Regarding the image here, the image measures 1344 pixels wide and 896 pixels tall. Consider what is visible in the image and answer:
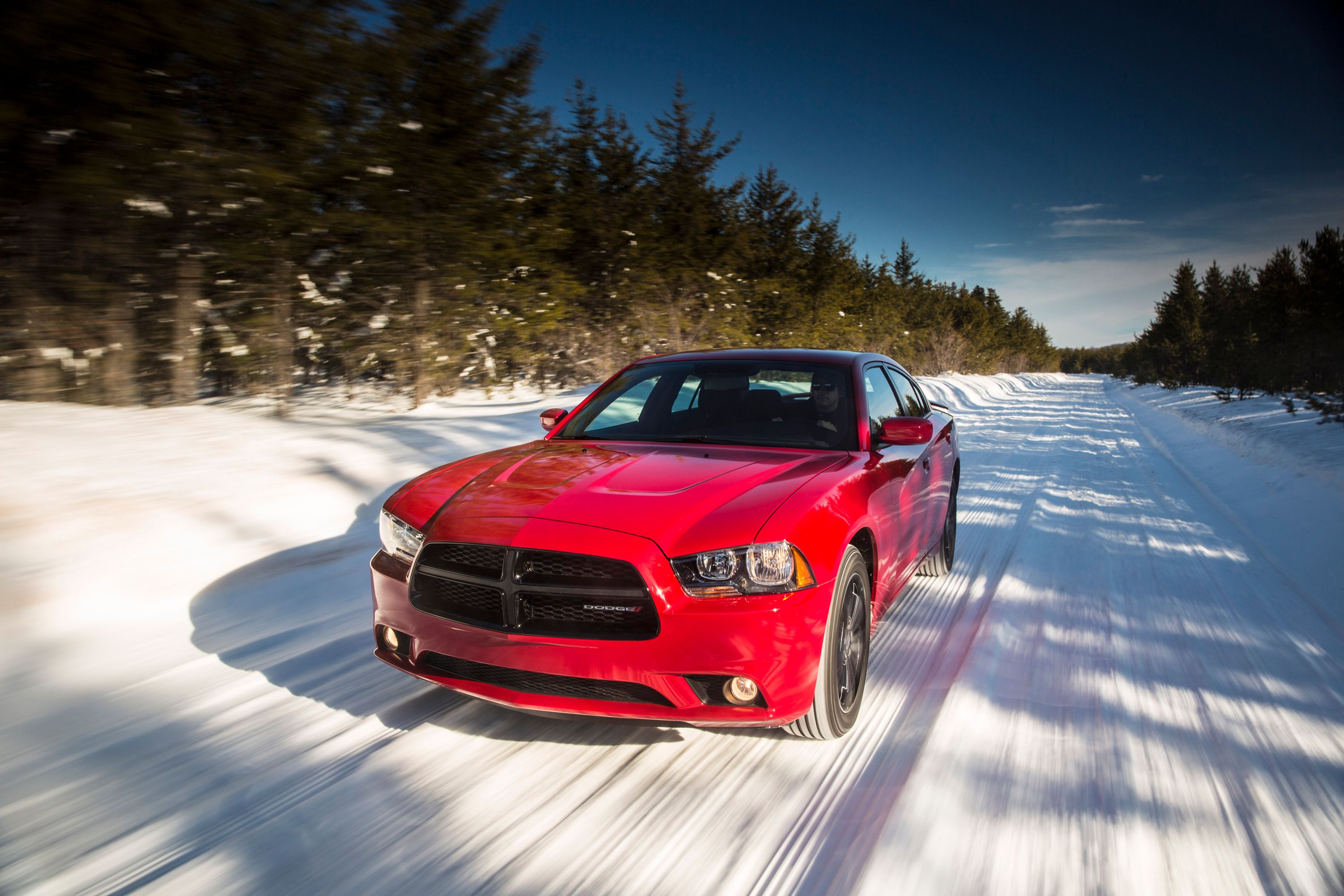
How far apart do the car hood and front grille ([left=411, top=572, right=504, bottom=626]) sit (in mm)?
183

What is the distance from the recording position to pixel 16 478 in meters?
4.33

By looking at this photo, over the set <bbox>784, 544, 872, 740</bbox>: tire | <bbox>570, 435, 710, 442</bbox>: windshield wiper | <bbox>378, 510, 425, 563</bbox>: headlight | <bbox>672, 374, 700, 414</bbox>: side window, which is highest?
<bbox>672, 374, 700, 414</bbox>: side window

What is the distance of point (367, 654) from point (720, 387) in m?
2.22

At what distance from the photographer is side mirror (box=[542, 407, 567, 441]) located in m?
4.24

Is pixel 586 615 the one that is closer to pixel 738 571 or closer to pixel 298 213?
pixel 738 571

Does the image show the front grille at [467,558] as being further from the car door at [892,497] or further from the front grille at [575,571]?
the car door at [892,497]

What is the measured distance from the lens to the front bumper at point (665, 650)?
242 cm

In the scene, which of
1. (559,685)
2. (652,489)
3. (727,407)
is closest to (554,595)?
(559,685)

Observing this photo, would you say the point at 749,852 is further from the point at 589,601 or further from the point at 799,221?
A: the point at 799,221

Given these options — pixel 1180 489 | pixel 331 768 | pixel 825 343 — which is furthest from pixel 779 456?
pixel 825 343

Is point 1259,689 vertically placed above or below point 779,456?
below

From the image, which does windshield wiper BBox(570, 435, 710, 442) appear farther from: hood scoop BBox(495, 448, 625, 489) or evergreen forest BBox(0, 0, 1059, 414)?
evergreen forest BBox(0, 0, 1059, 414)

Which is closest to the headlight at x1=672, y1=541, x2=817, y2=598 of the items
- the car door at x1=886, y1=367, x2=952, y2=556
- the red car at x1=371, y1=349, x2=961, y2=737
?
the red car at x1=371, y1=349, x2=961, y2=737

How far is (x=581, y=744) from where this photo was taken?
9.18 feet
